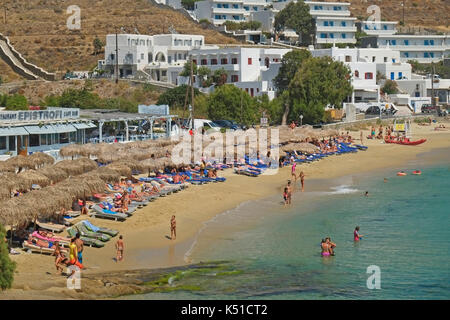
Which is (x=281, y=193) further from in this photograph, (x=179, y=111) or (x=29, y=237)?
(x=179, y=111)

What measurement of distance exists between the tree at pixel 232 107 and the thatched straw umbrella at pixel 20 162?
27942 mm

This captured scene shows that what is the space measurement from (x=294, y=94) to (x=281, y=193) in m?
27.2

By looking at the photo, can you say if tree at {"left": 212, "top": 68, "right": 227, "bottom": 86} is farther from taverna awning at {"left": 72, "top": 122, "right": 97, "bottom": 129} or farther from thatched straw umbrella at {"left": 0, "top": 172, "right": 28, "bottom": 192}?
thatched straw umbrella at {"left": 0, "top": 172, "right": 28, "bottom": 192}

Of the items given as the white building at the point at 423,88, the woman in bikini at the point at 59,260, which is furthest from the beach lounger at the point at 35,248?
the white building at the point at 423,88

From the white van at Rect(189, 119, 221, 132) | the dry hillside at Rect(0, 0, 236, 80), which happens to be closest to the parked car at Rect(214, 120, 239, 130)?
the white van at Rect(189, 119, 221, 132)

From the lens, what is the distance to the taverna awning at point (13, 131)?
42.1 meters

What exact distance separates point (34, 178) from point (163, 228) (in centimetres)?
615

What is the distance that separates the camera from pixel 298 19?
104 m

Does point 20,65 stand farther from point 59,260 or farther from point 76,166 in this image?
point 59,260

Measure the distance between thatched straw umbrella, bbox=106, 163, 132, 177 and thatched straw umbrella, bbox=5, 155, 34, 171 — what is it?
12.6ft

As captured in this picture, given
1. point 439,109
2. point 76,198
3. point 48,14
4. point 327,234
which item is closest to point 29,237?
point 76,198

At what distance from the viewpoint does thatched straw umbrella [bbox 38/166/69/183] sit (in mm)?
34588

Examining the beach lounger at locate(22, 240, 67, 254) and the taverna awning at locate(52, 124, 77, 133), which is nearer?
the beach lounger at locate(22, 240, 67, 254)

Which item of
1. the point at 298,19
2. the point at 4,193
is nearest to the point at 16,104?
the point at 4,193
